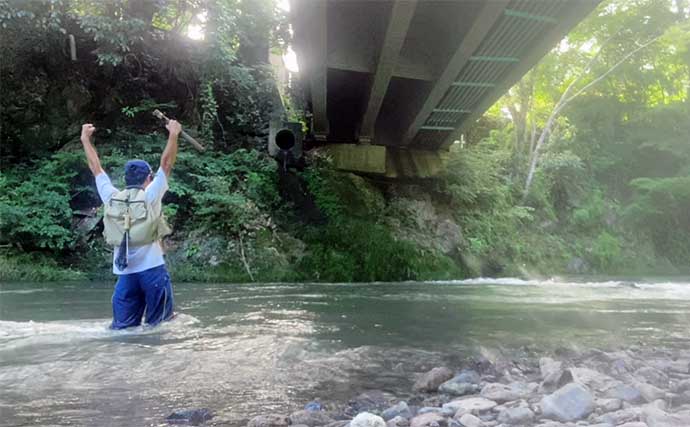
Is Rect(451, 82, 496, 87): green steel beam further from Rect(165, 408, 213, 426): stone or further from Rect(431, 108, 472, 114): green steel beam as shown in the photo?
Rect(165, 408, 213, 426): stone

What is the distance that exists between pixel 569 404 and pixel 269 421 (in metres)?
1.39

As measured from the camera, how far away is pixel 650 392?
8.64 ft

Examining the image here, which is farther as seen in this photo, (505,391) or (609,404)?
(505,391)

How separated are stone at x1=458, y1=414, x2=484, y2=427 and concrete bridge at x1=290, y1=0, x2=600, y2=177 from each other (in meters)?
4.81

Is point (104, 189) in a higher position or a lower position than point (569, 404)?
higher

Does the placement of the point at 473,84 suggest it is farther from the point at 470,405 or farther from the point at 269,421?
the point at 269,421

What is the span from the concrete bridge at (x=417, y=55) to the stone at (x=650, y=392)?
15.1 ft

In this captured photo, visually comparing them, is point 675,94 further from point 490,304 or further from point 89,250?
point 89,250

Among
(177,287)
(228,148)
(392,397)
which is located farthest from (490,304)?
(228,148)

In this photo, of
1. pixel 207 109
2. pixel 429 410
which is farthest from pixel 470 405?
pixel 207 109

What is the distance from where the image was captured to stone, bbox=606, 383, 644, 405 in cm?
256

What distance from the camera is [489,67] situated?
8469mm

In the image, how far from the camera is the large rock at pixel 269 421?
2311mm

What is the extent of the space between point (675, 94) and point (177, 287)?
22.3 meters
